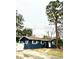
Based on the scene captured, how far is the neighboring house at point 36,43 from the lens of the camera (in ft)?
4.92

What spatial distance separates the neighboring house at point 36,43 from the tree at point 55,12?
0.09 m

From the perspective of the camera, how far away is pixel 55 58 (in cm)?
151

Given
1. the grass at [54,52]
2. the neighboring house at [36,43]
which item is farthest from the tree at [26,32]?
the grass at [54,52]

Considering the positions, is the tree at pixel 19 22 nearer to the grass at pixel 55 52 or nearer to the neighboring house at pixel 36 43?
the neighboring house at pixel 36 43

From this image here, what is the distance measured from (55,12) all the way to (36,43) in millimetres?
360

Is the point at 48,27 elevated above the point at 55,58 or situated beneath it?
elevated above

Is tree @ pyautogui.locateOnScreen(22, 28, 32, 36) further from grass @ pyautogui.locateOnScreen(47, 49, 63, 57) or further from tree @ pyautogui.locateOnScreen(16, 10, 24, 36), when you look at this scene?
grass @ pyautogui.locateOnScreen(47, 49, 63, 57)

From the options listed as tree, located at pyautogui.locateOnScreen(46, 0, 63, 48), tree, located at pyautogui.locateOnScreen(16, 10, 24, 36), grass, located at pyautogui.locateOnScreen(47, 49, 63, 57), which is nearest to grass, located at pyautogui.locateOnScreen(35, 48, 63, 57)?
grass, located at pyautogui.locateOnScreen(47, 49, 63, 57)

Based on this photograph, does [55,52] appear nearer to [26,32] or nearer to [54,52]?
[54,52]

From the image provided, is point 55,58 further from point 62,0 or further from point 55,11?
point 62,0

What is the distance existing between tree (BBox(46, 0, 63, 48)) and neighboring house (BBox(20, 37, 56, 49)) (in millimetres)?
93
